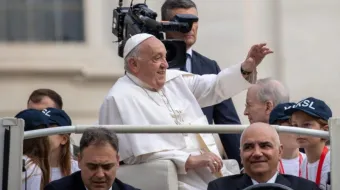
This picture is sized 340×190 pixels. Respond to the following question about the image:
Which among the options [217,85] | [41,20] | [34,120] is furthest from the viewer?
[41,20]

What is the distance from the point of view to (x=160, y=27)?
11.6 m

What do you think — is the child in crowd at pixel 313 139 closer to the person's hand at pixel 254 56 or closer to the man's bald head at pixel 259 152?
the person's hand at pixel 254 56

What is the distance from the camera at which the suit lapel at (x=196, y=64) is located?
12.2 metres

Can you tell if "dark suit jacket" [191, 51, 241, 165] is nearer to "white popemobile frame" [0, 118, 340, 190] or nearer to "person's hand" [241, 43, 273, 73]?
"person's hand" [241, 43, 273, 73]

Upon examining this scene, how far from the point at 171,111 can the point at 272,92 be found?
0.84 m

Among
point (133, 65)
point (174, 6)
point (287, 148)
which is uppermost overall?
point (174, 6)

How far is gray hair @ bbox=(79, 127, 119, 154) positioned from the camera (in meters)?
9.84

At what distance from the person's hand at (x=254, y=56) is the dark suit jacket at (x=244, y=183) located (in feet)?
4.30

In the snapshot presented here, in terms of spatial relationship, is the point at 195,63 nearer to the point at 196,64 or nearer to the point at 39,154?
the point at 196,64

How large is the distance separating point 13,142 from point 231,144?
2.60 metres

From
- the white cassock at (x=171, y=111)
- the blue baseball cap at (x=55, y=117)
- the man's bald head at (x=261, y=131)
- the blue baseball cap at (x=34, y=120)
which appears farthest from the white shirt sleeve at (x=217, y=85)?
the man's bald head at (x=261, y=131)

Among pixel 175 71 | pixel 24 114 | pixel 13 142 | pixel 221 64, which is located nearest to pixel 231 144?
pixel 175 71

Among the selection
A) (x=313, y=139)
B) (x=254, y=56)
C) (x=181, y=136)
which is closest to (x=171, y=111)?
(x=181, y=136)

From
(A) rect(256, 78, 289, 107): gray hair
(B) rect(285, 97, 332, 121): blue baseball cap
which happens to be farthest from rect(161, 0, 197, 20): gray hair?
(B) rect(285, 97, 332, 121): blue baseball cap
